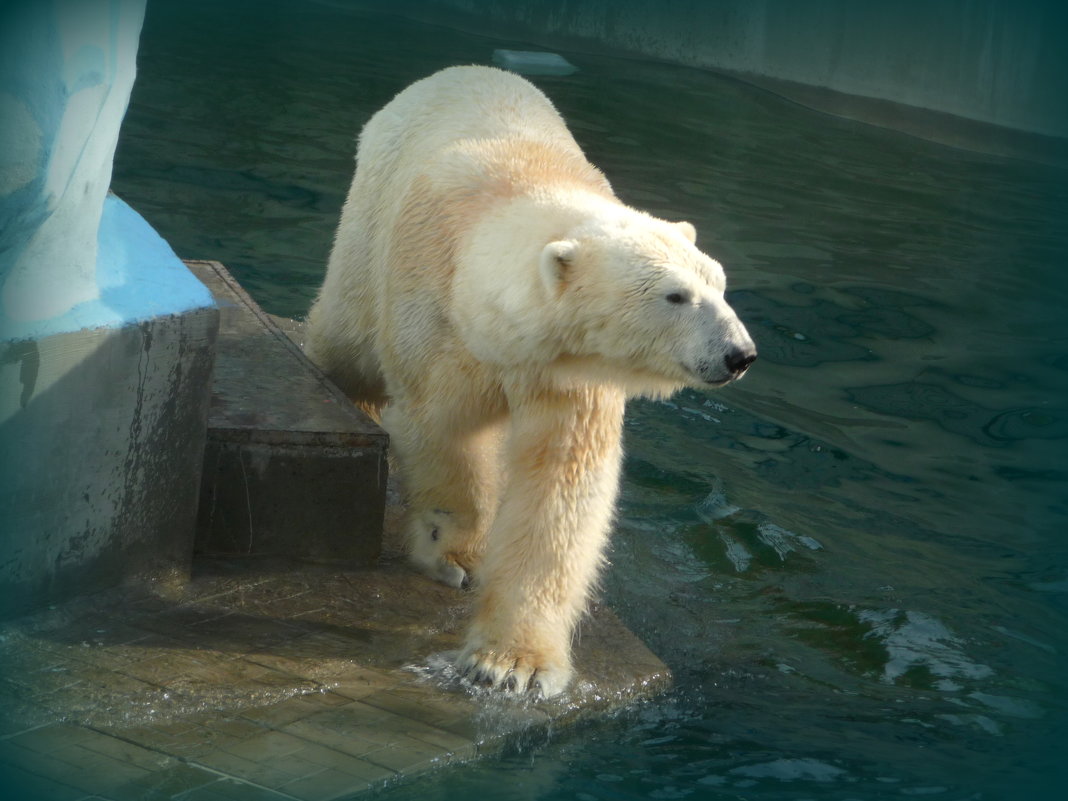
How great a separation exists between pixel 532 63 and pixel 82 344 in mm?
11189

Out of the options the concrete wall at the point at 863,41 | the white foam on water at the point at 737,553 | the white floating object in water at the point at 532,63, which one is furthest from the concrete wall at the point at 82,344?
the concrete wall at the point at 863,41

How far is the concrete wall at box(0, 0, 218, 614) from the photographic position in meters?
2.98

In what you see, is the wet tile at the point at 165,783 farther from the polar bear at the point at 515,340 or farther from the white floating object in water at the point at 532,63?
the white floating object in water at the point at 532,63

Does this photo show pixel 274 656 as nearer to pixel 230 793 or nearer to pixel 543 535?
pixel 230 793

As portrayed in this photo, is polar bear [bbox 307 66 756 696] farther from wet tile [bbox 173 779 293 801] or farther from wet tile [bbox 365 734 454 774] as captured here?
wet tile [bbox 173 779 293 801]

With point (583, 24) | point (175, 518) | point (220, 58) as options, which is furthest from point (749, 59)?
point (175, 518)

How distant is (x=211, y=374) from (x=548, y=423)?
35.7 inches

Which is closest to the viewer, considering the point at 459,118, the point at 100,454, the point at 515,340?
the point at 100,454

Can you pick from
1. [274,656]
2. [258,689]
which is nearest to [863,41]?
[274,656]

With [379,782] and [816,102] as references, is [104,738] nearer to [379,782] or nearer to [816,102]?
[379,782]

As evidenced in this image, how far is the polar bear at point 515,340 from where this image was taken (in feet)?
10.9

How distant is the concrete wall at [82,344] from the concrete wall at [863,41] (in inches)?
419

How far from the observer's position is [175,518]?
11.9 ft

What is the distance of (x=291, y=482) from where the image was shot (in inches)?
155
